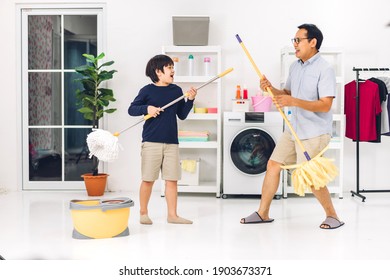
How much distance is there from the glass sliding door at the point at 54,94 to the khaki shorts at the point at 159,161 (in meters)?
2.07

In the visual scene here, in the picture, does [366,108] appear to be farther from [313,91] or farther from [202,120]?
[313,91]

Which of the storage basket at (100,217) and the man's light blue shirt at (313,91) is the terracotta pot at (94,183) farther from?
the man's light blue shirt at (313,91)

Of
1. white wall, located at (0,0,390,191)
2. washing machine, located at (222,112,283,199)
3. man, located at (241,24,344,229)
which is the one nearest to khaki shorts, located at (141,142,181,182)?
man, located at (241,24,344,229)

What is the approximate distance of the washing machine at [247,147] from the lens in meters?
5.14

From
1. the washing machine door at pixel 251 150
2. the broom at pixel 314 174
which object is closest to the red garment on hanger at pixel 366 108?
the washing machine door at pixel 251 150

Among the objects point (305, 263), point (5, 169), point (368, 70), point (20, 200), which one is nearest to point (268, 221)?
point (305, 263)

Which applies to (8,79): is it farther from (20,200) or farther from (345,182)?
(345,182)

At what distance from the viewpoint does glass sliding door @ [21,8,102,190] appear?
5.72 metres

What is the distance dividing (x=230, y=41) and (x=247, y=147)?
1.14 meters

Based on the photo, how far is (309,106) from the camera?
11.6ft

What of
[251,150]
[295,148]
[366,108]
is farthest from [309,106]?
[366,108]

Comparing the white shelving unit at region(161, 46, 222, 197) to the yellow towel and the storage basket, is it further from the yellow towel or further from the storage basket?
the storage basket

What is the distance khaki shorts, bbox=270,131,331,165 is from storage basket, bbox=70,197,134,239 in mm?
1071

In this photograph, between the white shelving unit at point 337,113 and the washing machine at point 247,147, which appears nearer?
the washing machine at point 247,147
